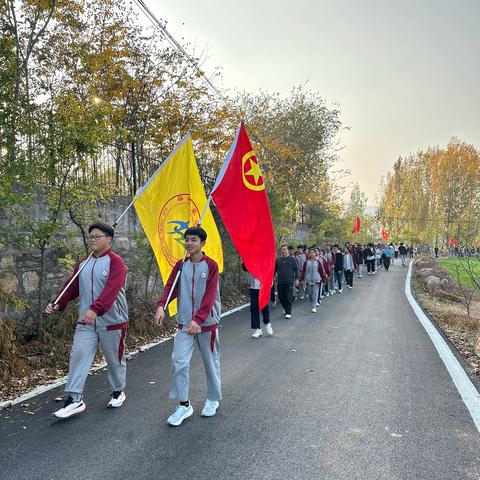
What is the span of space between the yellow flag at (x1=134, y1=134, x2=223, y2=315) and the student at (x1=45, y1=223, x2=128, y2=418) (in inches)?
60.9

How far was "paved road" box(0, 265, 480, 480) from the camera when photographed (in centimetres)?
348

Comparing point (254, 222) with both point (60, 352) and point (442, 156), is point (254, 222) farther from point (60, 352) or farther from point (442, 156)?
point (442, 156)

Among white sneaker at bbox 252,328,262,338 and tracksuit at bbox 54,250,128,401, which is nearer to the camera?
tracksuit at bbox 54,250,128,401

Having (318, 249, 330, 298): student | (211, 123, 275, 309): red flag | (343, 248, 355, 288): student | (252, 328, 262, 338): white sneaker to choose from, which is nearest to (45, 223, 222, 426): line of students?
(211, 123, 275, 309): red flag

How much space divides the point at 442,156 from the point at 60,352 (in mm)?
59828

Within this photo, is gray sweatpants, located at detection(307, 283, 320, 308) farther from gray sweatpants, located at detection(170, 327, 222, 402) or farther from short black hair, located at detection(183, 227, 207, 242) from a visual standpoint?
short black hair, located at detection(183, 227, 207, 242)

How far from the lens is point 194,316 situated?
4453 mm

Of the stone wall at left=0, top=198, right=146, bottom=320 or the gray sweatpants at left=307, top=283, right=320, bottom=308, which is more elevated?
the stone wall at left=0, top=198, right=146, bottom=320

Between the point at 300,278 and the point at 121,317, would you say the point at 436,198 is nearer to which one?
the point at 300,278

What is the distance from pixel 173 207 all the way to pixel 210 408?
10.3 ft

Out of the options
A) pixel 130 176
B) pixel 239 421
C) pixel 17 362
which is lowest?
pixel 239 421

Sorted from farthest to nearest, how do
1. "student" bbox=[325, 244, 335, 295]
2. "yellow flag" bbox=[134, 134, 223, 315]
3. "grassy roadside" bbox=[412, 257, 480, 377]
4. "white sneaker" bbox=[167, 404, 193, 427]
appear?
"student" bbox=[325, 244, 335, 295]
"grassy roadside" bbox=[412, 257, 480, 377]
"yellow flag" bbox=[134, 134, 223, 315]
"white sneaker" bbox=[167, 404, 193, 427]

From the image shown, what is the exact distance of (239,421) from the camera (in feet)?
14.5

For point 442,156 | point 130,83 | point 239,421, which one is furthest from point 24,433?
point 442,156
